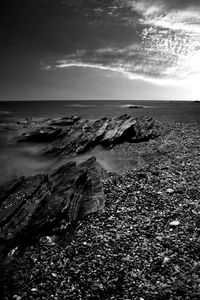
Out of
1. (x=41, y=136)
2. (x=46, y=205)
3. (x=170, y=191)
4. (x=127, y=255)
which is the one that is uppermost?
(x=41, y=136)

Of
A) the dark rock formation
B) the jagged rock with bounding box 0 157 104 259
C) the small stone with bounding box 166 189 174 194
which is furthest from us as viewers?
the dark rock formation

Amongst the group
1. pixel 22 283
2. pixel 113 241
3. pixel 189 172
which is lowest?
pixel 22 283

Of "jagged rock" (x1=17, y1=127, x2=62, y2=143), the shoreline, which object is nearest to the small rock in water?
the shoreline

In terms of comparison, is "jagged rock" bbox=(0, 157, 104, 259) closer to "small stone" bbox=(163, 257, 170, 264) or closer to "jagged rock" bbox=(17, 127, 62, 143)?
"small stone" bbox=(163, 257, 170, 264)

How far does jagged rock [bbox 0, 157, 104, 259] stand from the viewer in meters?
9.71

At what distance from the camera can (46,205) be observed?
37.3 ft

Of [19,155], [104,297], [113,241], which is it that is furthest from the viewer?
[19,155]

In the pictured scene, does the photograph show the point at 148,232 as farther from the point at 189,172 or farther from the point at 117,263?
the point at 189,172

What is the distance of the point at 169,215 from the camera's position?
1055 cm

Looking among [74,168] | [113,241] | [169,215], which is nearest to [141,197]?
[169,215]

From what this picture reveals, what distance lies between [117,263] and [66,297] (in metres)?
2.11

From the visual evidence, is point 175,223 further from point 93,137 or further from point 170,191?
point 93,137

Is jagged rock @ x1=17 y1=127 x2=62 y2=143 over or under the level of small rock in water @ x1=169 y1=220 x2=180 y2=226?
over

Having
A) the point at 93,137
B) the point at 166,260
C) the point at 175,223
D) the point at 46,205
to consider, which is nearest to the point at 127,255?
→ the point at 166,260
